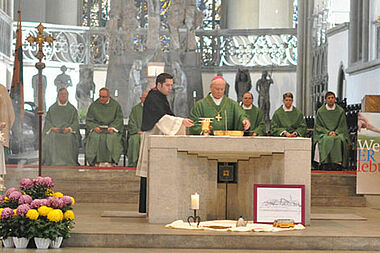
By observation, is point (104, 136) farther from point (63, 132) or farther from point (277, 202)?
point (277, 202)

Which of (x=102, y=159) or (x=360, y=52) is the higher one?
(x=360, y=52)

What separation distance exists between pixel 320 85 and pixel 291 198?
11.5 meters

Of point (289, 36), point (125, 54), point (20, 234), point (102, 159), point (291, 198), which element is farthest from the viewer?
point (289, 36)

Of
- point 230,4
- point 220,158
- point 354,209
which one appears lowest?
point 354,209

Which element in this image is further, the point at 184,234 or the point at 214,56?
the point at 214,56

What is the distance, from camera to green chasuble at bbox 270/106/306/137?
13.6 metres

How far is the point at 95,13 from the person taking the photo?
18531 millimetres

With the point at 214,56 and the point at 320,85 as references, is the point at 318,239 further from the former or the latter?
the point at 320,85

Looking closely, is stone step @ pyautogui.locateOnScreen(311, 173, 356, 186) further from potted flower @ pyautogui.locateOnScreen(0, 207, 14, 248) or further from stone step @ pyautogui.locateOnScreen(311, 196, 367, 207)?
potted flower @ pyautogui.locateOnScreen(0, 207, 14, 248)

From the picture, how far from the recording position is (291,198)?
850cm

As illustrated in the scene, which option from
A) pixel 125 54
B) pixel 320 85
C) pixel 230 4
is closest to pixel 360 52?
pixel 320 85

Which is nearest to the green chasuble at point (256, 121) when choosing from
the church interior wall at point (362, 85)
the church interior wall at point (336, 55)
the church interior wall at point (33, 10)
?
the church interior wall at point (362, 85)

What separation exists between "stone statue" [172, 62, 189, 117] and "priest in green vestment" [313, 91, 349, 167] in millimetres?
3841

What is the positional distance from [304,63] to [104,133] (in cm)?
693
